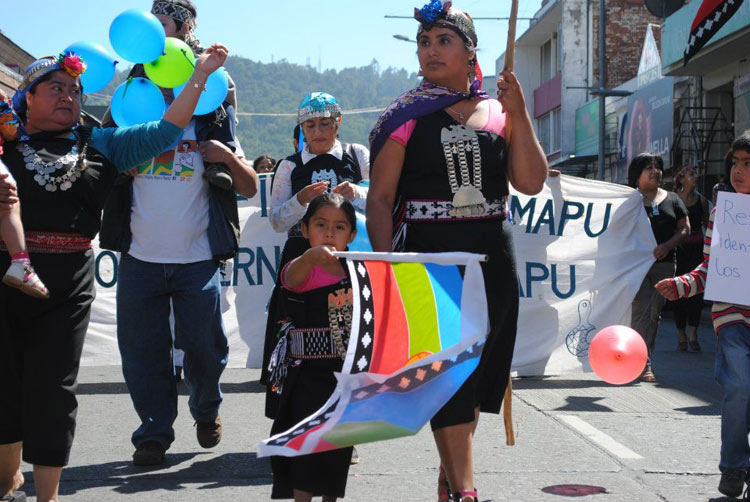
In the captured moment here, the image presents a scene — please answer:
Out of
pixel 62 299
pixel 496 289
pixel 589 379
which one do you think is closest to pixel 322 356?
pixel 496 289

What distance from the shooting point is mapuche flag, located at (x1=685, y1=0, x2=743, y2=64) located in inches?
659

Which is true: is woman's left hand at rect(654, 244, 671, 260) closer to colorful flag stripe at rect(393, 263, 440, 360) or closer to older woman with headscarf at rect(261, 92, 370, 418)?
older woman with headscarf at rect(261, 92, 370, 418)

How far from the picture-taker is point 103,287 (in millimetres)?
9922

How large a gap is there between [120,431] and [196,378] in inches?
47.8

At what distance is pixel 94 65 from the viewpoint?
522cm

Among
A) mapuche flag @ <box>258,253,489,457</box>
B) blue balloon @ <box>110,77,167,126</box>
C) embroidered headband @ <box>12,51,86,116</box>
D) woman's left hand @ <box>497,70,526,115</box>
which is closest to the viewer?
A: mapuche flag @ <box>258,253,489,457</box>

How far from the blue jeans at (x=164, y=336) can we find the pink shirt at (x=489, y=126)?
1.86m

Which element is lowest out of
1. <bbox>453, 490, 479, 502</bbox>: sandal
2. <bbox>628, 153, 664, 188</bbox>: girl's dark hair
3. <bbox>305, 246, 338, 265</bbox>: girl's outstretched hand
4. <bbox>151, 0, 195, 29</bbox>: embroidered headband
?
<bbox>453, 490, 479, 502</bbox>: sandal

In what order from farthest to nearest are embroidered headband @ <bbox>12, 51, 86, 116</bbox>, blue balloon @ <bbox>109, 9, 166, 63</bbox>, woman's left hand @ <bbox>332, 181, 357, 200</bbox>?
1. woman's left hand @ <bbox>332, 181, 357, 200</bbox>
2. blue balloon @ <bbox>109, 9, 166, 63</bbox>
3. embroidered headband @ <bbox>12, 51, 86, 116</bbox>

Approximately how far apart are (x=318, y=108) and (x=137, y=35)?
117 centimetres

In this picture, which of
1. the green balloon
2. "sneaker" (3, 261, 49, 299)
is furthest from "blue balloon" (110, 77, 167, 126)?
"sneaker" (3, 261, 49, 299)

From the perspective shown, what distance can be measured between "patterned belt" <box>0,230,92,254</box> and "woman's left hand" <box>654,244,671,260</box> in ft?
21.7

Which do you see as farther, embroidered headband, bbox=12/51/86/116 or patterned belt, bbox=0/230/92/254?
embroidered headband, bbox=12/51/86/116

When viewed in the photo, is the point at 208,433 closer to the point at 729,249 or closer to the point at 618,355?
the point at 618,355
